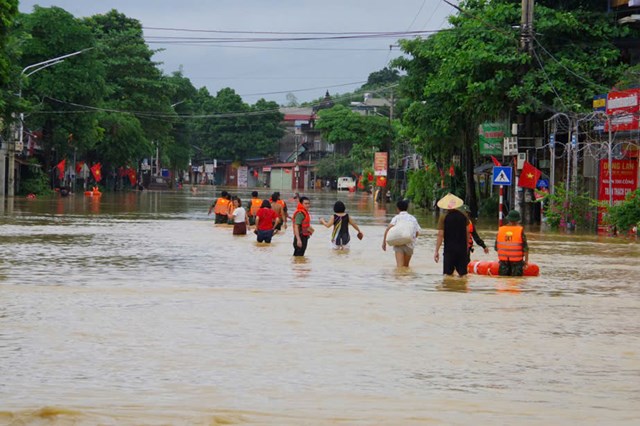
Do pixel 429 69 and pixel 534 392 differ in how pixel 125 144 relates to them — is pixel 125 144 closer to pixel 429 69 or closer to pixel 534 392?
pixel 429 69

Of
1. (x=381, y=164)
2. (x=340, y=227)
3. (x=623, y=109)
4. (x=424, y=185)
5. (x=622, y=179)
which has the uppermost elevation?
(x=623, y=109)

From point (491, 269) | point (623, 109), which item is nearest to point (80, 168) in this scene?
point (623, 109)

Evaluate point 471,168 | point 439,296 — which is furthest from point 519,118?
point 439,296

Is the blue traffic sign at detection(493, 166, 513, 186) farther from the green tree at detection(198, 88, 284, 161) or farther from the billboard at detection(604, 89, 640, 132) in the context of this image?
the green tree at detection(198, 88, 284, 161)

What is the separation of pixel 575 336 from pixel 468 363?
247cm

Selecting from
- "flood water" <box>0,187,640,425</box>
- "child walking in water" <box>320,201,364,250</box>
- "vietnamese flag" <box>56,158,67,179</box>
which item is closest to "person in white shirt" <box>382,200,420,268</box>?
"flood water" <box>0,187,640,425</box>

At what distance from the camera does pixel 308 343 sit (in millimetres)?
12227

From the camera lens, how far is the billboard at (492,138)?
4791 cm

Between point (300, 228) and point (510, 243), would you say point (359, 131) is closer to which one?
point (300, 228)

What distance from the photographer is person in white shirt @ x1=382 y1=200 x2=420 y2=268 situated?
21641mm

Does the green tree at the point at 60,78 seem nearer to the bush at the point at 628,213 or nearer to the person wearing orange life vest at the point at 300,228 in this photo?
the bush at the point at 628,213

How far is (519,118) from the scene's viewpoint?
45.7 m

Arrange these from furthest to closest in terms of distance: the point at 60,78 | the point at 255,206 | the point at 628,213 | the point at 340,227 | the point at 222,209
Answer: the point at 60,78 → the point at 222,209 → the point at 255,206 → the point at 628,213 → the point at 340,227

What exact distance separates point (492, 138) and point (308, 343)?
36.9 meters
